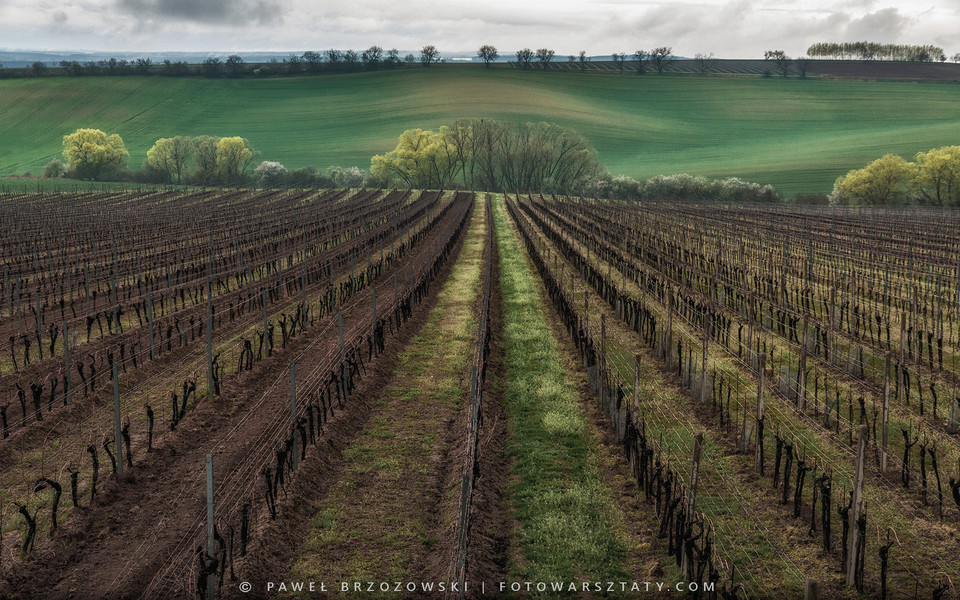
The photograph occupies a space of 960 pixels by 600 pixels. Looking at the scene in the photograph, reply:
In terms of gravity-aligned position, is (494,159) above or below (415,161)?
above

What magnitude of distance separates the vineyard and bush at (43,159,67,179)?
305ft

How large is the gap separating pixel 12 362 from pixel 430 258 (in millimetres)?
18725

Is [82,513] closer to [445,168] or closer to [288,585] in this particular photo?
[288,585]

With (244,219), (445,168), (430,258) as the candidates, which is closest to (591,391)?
(430,258)

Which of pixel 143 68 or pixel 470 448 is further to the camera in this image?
pixel 143 68

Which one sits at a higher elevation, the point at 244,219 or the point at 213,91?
the point at 213,91

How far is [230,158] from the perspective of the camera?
4449 inches

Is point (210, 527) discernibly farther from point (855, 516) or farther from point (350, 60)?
point (350, 60)

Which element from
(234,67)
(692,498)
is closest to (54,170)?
(234,67)

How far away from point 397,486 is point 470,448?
3.95 ft

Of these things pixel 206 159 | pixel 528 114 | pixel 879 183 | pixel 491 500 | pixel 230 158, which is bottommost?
pixel 491 500

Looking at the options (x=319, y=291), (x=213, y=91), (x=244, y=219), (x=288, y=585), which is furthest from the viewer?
(x=213, y=91)

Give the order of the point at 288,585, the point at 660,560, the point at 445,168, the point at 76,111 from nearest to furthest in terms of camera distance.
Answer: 1. the point at 288,585
2. the point at 660,560
3. the point at 445,168
4. the point at 76,111

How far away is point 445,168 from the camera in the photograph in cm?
11550
